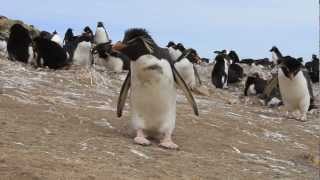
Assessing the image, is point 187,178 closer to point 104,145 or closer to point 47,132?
point 104,145

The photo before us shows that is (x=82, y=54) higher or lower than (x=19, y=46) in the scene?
lower

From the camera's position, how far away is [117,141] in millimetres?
5934

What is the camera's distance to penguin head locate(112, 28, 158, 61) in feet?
20.1

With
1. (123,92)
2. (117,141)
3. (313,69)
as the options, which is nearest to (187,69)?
(123,92)

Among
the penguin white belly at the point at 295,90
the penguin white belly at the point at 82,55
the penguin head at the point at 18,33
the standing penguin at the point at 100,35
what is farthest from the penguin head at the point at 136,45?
the standing penguin at the point at 100,35

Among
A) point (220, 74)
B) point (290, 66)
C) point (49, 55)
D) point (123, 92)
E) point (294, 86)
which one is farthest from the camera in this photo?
point (220, 74)

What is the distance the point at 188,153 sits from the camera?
233 inches

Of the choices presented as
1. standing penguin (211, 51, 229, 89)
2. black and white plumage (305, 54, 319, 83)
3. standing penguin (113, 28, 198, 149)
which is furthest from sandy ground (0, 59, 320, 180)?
black and white plumage (305, 54, 319, 83)

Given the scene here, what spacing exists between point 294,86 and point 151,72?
186 inches

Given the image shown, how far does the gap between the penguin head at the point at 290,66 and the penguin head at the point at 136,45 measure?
13.7 feet

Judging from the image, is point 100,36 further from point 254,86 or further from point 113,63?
point 254,86

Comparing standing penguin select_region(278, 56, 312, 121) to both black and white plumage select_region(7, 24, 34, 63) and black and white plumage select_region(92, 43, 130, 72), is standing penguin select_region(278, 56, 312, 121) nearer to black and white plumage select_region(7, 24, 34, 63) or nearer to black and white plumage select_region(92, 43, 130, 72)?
black and white plumage select_region(92, 43, 130, 72)

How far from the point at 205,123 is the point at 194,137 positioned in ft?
3.17

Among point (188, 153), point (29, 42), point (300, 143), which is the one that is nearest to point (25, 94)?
point (188, 153)
